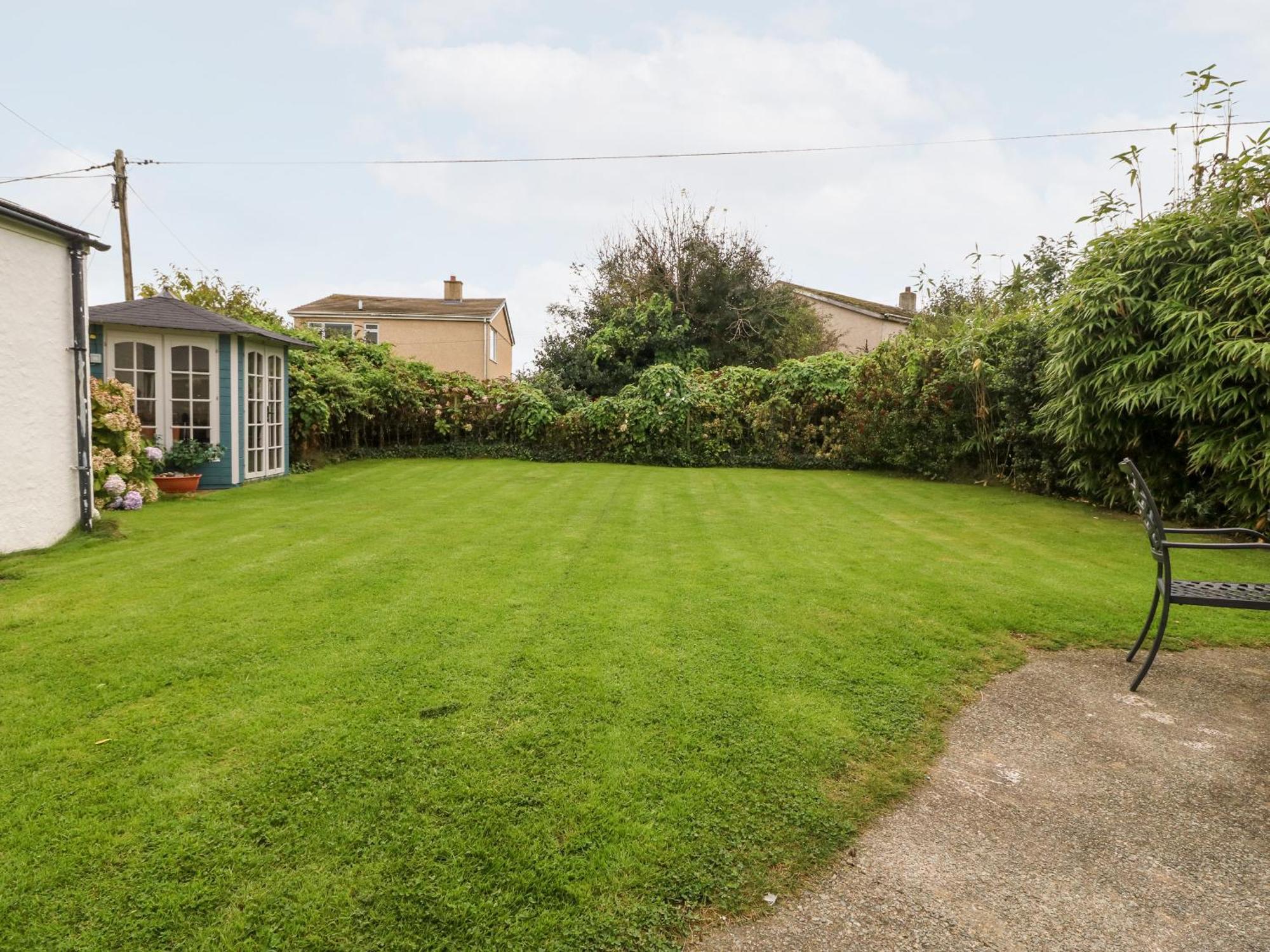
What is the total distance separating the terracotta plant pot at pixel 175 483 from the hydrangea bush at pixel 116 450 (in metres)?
0.75

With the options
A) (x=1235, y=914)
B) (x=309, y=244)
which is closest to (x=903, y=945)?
(x=1235, y=914)

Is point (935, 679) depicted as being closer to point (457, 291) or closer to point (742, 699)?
point (742, 699)

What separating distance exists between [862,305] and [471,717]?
94.1ft

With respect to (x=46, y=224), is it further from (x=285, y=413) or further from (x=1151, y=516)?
(x=1151, y=516)

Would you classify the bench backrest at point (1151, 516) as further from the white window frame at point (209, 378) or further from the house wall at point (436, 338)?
the house wall at point (436, 338)

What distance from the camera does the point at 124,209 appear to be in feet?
61.6

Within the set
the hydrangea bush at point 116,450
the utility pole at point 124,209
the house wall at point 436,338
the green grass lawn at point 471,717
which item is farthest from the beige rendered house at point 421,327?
the green grass lawn at point 471,717

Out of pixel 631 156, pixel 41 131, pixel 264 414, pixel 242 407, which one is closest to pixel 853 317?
pixel 631 156

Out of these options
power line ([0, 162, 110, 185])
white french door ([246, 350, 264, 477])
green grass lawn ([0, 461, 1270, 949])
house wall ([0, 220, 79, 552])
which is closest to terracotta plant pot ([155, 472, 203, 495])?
white french door ([246, 350, 264, 477])

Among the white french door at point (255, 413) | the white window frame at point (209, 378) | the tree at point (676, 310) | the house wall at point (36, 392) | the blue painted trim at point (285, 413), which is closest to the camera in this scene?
the house wall at point (36, 392)

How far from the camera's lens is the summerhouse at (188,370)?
10.0 m

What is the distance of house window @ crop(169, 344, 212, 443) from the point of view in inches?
412

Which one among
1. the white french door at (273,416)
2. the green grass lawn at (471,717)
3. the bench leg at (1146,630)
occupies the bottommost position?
the green grass lawn at (471,717)

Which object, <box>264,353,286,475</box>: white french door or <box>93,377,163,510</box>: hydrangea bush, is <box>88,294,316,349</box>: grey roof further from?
<box>93,377,163,510</box>: hydrangea bush
